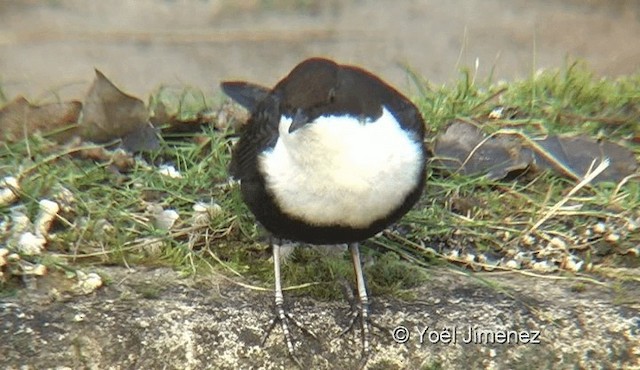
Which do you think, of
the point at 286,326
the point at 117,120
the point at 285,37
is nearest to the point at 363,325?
the point at 286,326

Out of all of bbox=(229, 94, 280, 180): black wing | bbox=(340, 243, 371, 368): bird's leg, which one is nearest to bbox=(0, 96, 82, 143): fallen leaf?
bbox=(229, 94, 280, 180): black wing

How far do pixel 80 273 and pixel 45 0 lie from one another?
5.87m

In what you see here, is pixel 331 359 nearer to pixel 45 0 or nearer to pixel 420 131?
pixel 420 131

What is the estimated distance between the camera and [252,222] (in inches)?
174

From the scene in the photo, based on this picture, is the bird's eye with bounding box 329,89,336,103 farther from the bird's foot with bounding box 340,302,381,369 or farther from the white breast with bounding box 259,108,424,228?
the bird's foot with bounding box 340,302,381,369

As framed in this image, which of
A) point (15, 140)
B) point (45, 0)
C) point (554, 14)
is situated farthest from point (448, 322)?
point (45, 0)

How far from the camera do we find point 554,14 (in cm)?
923

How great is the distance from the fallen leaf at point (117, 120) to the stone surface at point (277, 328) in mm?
841

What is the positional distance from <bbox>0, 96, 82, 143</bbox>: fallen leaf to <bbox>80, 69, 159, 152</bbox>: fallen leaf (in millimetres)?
50

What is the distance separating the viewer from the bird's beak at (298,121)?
12.1 ft

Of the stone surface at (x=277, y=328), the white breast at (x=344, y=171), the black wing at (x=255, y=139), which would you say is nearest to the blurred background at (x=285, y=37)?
the black wing at (x=255, y=139)

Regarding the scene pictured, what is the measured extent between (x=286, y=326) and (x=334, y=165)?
498mm

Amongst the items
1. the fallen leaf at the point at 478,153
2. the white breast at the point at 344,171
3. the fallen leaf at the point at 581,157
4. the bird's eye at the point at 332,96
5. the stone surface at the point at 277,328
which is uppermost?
the fallen leaf at the point at 581,157

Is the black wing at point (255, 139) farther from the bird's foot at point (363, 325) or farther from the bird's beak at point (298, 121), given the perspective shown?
the bird's foot at point (363, 325)
